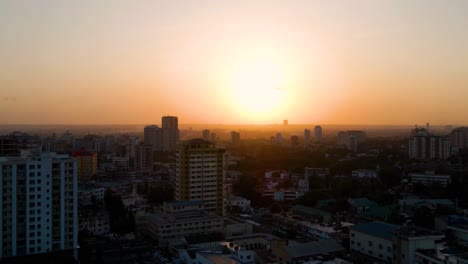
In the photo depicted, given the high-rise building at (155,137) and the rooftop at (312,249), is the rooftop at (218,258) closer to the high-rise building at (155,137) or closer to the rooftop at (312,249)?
the rooftop at (312,249)

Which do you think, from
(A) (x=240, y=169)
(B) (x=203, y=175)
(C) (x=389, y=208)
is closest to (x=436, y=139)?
(A) (x=240, y=169)

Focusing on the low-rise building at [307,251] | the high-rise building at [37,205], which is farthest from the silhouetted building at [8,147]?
the low-rise building at [307,251]

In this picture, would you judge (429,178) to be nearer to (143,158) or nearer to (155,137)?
(143,158)

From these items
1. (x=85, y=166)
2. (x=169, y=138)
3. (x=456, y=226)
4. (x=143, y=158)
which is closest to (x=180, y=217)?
(x=456, y=226)

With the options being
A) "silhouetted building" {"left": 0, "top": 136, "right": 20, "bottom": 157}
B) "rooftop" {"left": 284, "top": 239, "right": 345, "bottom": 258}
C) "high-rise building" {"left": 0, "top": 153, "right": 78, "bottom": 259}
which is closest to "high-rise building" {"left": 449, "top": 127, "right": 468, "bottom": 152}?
"rooftop" {"left": 284, "top": 239, "right": 345, "bottom": 258}

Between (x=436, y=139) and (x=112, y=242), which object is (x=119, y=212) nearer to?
(x=112, y=242)

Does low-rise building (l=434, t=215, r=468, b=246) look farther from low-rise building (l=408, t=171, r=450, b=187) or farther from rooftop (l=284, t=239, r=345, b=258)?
low-rise building (l=408, t=171, r=450, b=187)
